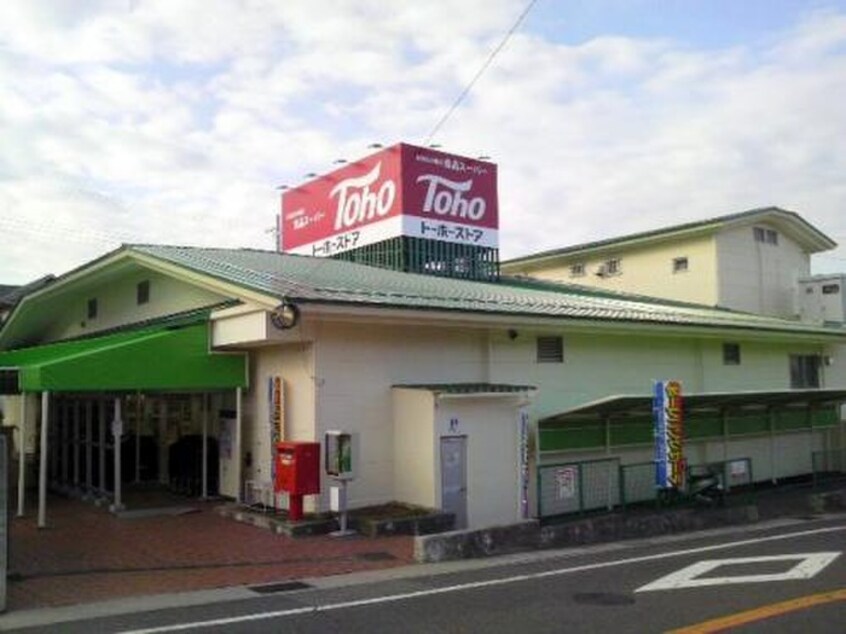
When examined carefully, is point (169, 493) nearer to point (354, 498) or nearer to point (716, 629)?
point (354, 498)

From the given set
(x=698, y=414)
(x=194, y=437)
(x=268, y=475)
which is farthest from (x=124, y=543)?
(x=698, y=414)

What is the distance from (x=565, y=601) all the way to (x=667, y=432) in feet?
30.7

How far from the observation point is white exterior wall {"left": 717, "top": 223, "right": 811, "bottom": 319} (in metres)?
32.5

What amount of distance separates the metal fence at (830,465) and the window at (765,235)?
9274 mm

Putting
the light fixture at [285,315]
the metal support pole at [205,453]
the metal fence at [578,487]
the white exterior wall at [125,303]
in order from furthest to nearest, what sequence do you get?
the white exterior wall at [125,303]
the metal support pole at [205,453]
the metal fence at [578,487]
the light fixture at [285,315]

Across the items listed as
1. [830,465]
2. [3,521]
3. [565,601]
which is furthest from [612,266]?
[3,521]

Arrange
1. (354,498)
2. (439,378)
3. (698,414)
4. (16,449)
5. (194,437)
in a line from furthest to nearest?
(16,449)
(698,414)
(194,437)
(439,378)
(354,498)

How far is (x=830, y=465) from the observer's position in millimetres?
27859

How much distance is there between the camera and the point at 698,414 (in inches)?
914

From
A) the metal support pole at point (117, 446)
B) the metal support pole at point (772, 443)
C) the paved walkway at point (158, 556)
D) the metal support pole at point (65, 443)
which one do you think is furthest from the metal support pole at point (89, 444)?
the metal support pole at point (772, 443)

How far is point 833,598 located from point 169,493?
14473mm

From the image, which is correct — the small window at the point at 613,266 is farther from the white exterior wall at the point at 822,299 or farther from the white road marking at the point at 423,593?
the white road marking at the point at 423,593

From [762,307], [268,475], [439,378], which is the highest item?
[762,307]

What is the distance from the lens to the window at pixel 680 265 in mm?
33500
